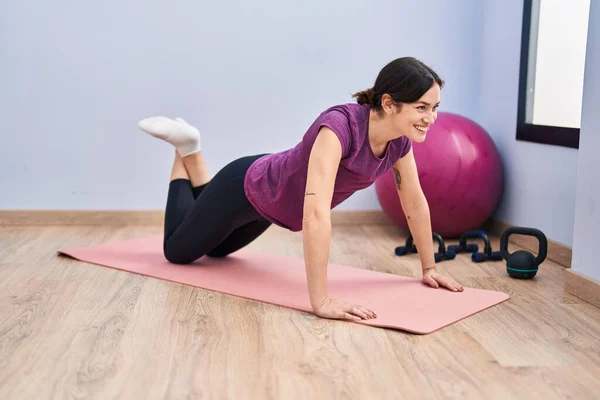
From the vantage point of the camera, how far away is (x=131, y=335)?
193cm

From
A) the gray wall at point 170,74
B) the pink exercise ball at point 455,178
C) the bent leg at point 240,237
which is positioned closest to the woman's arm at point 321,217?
the bent leg at point 240,237

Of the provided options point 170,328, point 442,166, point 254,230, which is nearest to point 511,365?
point 170,328

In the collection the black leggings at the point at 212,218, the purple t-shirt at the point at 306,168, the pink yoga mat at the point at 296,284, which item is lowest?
the pink yoga mat at the point at 296,284

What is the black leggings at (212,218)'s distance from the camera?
8.24 ft

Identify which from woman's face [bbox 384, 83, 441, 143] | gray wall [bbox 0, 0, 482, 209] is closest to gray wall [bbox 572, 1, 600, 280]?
woman's face [bbox 384, 83, 441, 143]

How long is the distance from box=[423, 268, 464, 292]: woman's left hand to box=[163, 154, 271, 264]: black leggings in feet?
2.08

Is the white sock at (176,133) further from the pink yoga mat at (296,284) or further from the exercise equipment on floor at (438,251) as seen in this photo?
the exercise equipment on floor at (438,251)

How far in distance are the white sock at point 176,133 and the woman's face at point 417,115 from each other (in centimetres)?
104

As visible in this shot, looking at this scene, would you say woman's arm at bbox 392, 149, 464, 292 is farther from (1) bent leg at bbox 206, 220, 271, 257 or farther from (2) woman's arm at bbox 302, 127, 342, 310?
(1) bent leg at bbox 206, 220, 271, 257

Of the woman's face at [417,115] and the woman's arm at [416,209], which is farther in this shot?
the woman's arm at [416,209]

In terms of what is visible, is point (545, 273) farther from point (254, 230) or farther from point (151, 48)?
point (151, 48)

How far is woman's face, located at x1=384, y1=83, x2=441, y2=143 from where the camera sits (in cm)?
210

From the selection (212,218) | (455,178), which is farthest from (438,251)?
(212,218)

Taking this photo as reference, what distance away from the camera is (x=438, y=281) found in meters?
2.41
